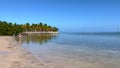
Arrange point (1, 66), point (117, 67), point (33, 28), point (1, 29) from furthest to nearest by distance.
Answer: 1. point (33, 28)
2. point (1, 29)
3. point (117, 67)
4. point (1, 66)

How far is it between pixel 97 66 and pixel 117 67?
5.83 ft

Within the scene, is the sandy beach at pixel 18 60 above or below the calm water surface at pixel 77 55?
above

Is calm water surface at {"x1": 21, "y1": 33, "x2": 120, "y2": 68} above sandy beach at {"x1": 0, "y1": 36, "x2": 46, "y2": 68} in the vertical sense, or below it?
below

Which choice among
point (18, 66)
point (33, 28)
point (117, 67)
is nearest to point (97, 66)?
point (117, 67)

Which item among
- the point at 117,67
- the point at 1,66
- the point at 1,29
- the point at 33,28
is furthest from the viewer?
the point at 33,28

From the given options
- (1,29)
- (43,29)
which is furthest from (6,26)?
(43,29)

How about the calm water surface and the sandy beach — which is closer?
the sandy beach

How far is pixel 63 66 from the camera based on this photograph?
62.2 feet

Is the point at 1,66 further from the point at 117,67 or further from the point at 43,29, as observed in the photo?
the point at 43,29

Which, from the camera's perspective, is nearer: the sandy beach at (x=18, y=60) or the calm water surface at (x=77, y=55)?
the sandy beach at (x=18, y=60)

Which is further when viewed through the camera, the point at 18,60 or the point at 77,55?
the point at 77,55

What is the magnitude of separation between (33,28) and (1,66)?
17379 cm

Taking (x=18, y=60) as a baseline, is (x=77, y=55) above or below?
below

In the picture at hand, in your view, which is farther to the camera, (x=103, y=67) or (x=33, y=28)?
(x=33, y=28)
